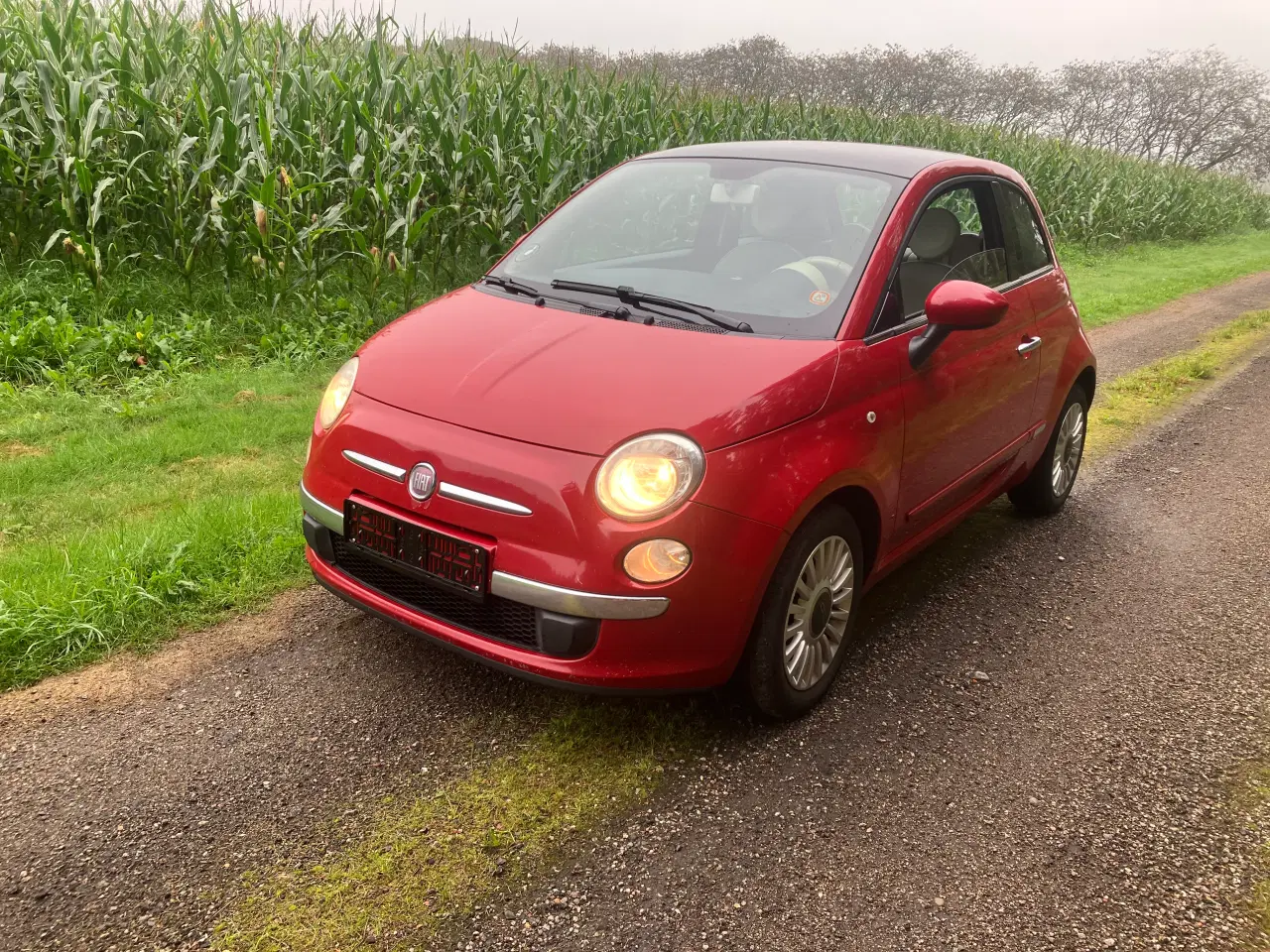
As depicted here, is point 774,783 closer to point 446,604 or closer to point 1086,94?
point 446,604

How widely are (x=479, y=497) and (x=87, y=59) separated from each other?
6.58m

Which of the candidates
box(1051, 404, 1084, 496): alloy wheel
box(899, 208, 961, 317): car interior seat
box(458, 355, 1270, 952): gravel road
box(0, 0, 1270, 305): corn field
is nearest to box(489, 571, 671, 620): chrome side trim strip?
box(458, 355, 1270, 952): gravel road

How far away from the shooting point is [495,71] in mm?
9680

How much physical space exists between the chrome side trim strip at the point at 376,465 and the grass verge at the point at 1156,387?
16.2 ft

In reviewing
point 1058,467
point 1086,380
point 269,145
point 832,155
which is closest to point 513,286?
point 832,155

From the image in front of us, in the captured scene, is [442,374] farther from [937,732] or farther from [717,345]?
[937,732]

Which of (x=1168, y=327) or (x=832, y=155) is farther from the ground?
(x=832, y=155)

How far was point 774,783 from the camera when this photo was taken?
2.85m

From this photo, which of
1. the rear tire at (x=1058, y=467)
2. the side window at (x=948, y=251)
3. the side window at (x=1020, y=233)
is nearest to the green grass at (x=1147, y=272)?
the rear tire at (x=1058, y=467)

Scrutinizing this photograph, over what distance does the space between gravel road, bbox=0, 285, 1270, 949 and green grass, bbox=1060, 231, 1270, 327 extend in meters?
8.54

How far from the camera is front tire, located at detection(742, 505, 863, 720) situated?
2861 millimetres

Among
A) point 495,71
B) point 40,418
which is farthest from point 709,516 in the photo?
point 495,71

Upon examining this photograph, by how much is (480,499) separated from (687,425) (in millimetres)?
598

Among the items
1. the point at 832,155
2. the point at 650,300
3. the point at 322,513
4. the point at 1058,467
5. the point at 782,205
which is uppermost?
the point at 832,155
